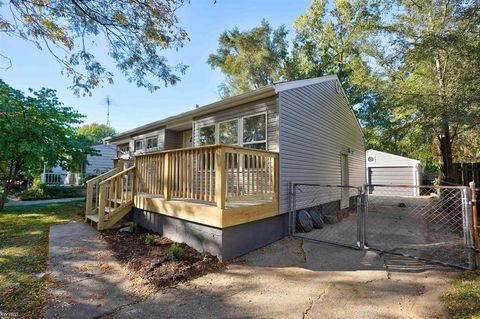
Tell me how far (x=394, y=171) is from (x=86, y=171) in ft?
74.6

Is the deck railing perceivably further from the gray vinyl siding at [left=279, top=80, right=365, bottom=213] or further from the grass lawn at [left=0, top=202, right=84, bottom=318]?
the grass lawn at [left=0, top=202, right=84, bottom=318]

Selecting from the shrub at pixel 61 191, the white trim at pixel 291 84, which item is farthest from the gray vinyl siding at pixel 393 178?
the shrub at pixel 61 191

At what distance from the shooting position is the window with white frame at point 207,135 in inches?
306

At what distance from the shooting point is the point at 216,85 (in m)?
22.2

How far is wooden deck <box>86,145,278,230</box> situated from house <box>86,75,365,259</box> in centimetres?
2

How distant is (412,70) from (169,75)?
9.82 metres

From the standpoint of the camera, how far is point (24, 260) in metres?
4.27

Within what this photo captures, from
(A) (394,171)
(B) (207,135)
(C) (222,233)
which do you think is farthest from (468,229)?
(A) (394,171)

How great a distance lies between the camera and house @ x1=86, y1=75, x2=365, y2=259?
15.0ft

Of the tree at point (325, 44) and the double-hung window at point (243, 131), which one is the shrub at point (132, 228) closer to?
the double-hung window at point (243, 131)

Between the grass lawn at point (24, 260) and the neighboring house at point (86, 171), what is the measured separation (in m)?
9.91

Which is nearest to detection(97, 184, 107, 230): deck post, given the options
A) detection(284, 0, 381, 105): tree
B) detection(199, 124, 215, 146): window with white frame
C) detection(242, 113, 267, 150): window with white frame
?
detection(199, 124, 215, 146): window with white frame

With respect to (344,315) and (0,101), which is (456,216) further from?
(0,101)

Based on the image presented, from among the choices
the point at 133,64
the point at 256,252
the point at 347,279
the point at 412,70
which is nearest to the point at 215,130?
the point at 133,64
